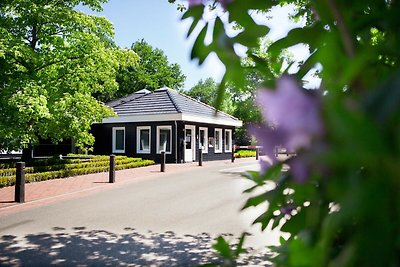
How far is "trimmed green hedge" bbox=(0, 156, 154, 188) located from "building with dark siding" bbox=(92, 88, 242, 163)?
4069 millimetres

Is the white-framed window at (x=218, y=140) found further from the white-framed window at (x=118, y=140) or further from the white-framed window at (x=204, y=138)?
the white-framed window at (x=118, y=140)

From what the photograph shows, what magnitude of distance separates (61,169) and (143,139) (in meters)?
10.8

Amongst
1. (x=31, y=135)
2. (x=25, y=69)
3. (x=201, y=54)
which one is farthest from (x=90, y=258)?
(x=25, y=69)

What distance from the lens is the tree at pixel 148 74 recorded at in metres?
61.3

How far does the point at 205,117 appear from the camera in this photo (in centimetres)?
2864

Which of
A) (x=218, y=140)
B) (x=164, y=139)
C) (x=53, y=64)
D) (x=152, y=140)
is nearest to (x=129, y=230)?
(x=53, y=64)

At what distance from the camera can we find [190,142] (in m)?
28.0

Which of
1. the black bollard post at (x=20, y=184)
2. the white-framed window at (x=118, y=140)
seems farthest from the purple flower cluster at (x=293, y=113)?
the white-framed window at (x=118, y=140)

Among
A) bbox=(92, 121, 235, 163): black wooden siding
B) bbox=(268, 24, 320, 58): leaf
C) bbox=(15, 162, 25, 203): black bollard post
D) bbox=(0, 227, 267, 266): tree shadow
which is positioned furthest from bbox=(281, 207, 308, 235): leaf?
bbox=(92, 121, 235, 163): black wooden siding

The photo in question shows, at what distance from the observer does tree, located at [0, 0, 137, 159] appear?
49.7 feet

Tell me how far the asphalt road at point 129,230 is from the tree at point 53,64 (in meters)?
5.73

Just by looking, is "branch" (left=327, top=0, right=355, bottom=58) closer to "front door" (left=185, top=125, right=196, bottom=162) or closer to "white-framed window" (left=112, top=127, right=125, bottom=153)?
"front door" (left=185, top=125, right=196, bottom=162)

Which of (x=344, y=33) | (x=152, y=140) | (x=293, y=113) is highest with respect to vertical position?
(x=152, y=140)

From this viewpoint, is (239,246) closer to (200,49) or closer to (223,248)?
(223,248)
